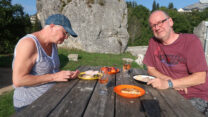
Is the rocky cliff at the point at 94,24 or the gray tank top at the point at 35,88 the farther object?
the rocky cliff at the point at 94,24

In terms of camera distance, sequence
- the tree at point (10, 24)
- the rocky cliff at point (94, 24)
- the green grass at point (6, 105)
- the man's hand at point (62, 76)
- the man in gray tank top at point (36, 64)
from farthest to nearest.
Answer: the rocky cliff at point (94, 24) → the tree at point (10, 24) → the green grass at point (6, 105) → the man's hand at point (62, 76) → the man in gray tank top at point (36, 64)

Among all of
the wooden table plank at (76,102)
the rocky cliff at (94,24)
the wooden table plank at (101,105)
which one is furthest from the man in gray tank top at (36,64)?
the rocky cliff at (94,24)

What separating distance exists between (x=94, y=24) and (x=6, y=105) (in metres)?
8.71

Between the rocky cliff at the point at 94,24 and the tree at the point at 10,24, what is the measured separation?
3.13 meters

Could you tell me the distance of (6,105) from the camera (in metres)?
3.65

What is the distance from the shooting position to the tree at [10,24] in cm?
834

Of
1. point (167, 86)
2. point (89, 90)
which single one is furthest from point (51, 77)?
point (167, 86)

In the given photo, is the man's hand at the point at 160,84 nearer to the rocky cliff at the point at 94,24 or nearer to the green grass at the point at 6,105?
the green grass at the point at 6,105

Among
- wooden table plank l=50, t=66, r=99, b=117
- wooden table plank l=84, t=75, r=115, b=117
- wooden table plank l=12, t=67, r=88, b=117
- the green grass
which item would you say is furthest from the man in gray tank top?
the green grass

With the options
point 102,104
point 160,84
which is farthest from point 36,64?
point 160,84

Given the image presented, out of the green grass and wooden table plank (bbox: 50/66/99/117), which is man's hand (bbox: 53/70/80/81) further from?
the green grass

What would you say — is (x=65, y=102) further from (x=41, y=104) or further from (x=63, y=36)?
(x=63, y=36)

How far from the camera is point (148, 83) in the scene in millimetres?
2170

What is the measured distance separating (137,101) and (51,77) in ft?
3.65
